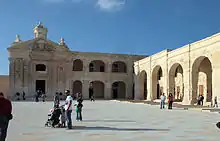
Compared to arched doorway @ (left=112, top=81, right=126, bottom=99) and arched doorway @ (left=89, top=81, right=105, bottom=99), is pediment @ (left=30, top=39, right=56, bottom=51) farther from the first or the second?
arched doorway @ (left=112, top=81, right=126, bottom=99)

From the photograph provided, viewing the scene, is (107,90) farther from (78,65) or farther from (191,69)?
(191,69)

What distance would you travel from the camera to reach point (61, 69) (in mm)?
45344

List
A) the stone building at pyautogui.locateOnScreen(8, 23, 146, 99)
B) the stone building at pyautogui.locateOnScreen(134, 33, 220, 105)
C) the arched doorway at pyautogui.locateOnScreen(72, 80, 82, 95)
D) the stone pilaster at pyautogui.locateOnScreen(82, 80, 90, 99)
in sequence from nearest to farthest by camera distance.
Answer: the stone building at pyautogui.locateOnScreen(134, 33, 220, 105) → the stone building at pyautogui.locateOnScreen(8, 23, 146, 99) → the stone pilaster at pyautogui.locateOnScreen(82, 80, 90, 99) → the arched doorway at pyautogui.locateOnScreen(72, 80, 82, 95)

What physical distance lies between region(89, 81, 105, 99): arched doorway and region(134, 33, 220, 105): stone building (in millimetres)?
10371

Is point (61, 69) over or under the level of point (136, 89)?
over

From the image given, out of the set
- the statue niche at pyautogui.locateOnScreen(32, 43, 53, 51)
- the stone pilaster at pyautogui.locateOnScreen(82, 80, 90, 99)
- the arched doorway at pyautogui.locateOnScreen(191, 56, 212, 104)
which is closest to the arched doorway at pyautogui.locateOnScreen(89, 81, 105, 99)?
the stone pilaster at pyautogui.locateOnScreen(82, 80, 90, 99)

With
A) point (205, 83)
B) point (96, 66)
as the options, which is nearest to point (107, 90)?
point (96, 66)

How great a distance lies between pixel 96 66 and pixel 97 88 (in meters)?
3.80

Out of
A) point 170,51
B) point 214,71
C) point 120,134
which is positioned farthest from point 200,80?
point 120,134

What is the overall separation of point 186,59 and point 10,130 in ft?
75.4

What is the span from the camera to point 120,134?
9117mm

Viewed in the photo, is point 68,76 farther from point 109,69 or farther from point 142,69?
point 142,69

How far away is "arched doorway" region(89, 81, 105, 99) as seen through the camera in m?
49.5

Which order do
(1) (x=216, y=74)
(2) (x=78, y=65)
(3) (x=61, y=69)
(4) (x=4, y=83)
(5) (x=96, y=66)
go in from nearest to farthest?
1. (1) (x=216, y=74)
2. (3) (x=61, y=69)
3. (2) (x=78, y=65)
4. (5) (x=96, y=66)
5. (4) (x=4, y=83)
